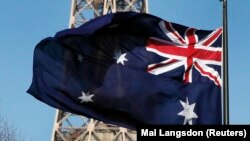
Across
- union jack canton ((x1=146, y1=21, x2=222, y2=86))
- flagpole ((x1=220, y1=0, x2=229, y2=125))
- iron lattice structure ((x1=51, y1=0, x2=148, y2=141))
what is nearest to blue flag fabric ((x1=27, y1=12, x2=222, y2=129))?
union jack canton ((x1=146, y1=21, x2=222, y2=86))

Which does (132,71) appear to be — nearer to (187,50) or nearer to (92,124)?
(187,50)

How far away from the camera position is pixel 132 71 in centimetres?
1827

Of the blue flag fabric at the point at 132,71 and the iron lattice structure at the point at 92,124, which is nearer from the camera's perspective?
the blue flag fabric at the point at 132,71

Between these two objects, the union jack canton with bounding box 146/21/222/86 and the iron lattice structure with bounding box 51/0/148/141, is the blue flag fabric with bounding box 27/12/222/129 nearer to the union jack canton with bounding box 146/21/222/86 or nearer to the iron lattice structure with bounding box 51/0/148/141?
the union jack canton with bounding box 146/21/222/86

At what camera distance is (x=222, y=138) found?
14.6 metres

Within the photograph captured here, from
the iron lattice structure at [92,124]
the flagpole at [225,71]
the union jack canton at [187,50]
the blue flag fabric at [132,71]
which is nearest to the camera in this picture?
the flagpole at [225,71]

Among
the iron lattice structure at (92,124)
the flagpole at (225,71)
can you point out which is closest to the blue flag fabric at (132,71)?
the flagpole at (225,71)

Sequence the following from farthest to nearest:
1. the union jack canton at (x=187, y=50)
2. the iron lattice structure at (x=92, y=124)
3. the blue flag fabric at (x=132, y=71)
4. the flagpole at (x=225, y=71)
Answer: the iron lattice structure at (x=92, y=124) → the union jack canton at (x=187, y=50) → the blue flag fabric at (x=132, y=71) → the flagpole at (x=225, y=71)

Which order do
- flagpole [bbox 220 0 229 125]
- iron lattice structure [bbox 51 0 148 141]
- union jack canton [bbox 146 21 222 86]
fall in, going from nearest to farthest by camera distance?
flagpole [bbox 220 0 229 125], union jack canton [bbox 146 21 222 86], iron lattice structure [bbox 51 0 148 141]

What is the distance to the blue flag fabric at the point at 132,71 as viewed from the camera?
1772cm

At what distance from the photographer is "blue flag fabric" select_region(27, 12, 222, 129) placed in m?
17.7

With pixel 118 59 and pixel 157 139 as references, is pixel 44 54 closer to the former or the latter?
pixel 118 59

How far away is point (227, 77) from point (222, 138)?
1.68m

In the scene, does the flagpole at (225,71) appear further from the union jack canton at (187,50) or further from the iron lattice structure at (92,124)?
the iron lattice structure at (92,124)
